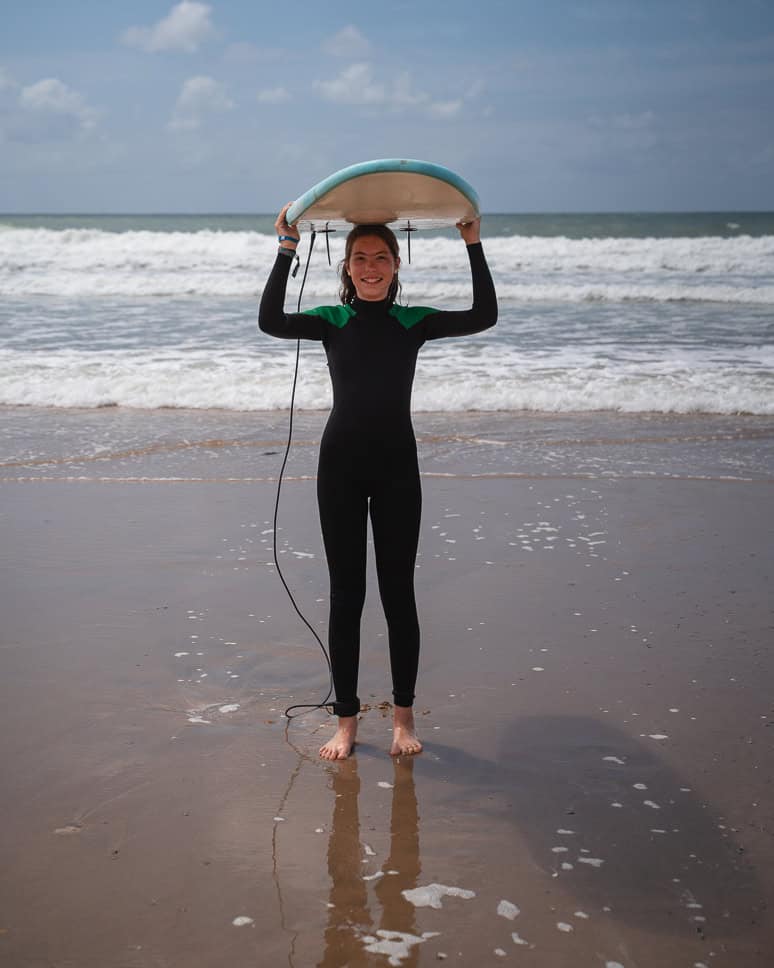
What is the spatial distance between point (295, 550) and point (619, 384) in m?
5.38

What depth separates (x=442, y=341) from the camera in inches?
488

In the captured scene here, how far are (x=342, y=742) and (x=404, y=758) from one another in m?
0.19

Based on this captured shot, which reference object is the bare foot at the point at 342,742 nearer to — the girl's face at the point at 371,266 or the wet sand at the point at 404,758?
the wet sand at the point at 404,758

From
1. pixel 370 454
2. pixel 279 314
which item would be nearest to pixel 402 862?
pixel 370 454

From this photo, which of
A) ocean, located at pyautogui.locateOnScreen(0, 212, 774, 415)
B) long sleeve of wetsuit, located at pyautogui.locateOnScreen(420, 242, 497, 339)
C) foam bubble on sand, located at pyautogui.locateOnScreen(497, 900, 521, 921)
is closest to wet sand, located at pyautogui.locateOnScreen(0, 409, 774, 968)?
foam bubble on sand, located at pyautogui.locateOnScreen(497, 900, 521, 921)

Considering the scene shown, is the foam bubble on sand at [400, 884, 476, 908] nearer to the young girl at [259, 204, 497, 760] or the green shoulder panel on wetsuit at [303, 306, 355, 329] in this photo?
the young girl at [259, 204, 497, 760]

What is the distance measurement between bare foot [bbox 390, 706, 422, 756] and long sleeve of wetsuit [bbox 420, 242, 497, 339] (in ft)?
3.87

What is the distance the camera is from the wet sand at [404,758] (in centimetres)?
213

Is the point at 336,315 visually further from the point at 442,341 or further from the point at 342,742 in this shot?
the point at 442,341

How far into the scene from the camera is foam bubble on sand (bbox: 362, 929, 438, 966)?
80.3 inches

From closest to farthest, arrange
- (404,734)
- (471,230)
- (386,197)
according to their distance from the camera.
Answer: (386,197) < (404,734) < (471,230)

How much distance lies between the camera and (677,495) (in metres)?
5.76

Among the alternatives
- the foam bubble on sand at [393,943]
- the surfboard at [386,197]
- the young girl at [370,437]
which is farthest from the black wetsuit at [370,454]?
the foam bubble on sand at [393,943]

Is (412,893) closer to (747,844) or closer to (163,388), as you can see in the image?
(747,844)
